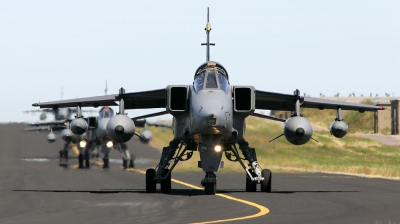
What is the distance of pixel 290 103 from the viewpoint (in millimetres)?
26797

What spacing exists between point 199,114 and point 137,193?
12.4 ft

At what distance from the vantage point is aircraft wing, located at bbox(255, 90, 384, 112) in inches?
962

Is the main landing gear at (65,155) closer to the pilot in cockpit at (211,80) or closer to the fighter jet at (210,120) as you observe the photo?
the fighter jet at (210,120)

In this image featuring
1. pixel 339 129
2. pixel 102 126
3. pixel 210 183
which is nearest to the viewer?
pixel 210 183

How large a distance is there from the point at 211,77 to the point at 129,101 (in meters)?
5.67

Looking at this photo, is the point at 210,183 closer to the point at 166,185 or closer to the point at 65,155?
the point at 166,185

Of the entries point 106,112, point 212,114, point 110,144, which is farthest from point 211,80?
point 106,112

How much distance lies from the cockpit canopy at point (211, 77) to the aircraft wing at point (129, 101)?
1968 mm

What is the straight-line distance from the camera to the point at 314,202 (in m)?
18.6

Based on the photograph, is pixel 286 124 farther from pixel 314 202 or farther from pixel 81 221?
pixel 81 221

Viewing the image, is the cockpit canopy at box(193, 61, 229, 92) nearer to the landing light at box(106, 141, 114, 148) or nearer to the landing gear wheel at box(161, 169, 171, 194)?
the landing gear wheel at box(161, 169, 171, 194)

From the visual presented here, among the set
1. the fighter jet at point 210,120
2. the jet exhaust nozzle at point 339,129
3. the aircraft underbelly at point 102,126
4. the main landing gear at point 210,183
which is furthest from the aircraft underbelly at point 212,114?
the aircraft underbelly at point 102,126

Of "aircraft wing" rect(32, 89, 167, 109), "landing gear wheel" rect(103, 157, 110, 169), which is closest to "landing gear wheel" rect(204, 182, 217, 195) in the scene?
"aircraft wing" rect(32, 89, 167, 109)

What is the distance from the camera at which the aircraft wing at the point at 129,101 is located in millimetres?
24062
